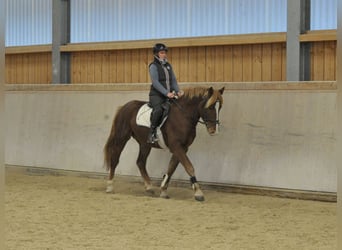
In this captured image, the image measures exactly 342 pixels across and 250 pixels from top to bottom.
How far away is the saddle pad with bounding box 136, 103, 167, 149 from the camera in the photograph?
770 cm

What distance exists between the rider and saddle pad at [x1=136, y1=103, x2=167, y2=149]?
0.23 feet

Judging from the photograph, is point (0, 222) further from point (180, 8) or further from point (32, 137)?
point (32, 137)

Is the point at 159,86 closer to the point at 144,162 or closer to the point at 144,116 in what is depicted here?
the point at 144,116

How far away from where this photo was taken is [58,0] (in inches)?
438

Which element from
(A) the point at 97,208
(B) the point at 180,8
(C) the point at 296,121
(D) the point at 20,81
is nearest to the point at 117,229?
(A) the point at 97,208

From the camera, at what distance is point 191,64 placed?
973 centimetres

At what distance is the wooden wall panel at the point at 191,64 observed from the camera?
8.24 meters

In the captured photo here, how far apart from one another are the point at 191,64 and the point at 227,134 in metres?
1.96

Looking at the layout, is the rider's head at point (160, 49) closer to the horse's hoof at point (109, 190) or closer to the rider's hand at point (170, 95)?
the rider's hand at point (170, 95)

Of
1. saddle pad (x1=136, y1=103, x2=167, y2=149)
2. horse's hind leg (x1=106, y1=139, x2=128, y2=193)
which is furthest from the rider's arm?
horse's hind leg (x1=106, y1=139, x2=128, y2=193)

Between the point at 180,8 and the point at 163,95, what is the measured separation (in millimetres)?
2694

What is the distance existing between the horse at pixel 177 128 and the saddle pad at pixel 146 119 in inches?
2.1

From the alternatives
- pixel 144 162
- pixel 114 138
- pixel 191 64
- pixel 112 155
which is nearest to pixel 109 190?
pixel 112 155

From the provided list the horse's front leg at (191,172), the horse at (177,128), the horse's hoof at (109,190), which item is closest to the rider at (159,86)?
the horse at (177,128)
